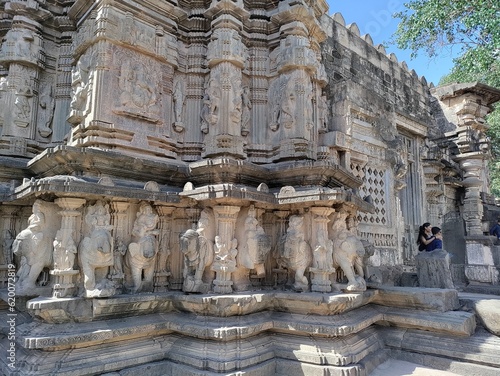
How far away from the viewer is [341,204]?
179 inches

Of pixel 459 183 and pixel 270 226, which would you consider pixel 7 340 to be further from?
pixel 459 183

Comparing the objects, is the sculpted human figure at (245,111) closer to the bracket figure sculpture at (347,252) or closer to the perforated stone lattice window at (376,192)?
the bracket figure sculpture at (347,252)

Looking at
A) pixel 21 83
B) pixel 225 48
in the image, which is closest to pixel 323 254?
pixel 225 48

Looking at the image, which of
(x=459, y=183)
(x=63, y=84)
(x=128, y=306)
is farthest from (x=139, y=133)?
(x=459, y=183)

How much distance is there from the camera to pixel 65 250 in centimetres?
378

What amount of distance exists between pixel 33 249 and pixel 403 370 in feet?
14.5

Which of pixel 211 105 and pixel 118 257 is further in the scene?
pixel 211 105

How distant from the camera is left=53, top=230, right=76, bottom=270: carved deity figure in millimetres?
3762

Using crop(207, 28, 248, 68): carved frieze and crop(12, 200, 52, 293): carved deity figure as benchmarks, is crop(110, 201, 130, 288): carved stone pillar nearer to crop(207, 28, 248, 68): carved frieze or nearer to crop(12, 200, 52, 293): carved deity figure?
crop(12, 200, 52, 293): carved deity figure

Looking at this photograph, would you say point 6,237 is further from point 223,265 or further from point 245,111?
point 245,111

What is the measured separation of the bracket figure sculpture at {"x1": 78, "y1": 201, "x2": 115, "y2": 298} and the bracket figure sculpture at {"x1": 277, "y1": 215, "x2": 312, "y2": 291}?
2049 mm

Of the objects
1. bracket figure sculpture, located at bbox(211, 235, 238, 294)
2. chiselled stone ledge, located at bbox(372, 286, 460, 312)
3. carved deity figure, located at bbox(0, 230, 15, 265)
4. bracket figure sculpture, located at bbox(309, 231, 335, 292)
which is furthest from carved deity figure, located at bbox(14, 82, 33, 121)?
chiselled stone ledge, located at bbox(372, 286, 460, 312)

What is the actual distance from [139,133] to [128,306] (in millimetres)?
2320

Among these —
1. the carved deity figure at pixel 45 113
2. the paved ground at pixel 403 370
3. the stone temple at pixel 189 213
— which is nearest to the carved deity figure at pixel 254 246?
the stone temple at pixel 189 213
